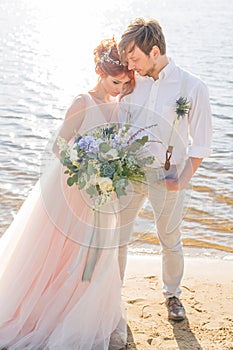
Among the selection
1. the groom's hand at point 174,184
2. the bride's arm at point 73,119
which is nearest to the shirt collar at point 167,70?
the bride's arm at point 73,119

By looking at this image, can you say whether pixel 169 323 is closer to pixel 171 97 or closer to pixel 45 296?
pixel 45 296

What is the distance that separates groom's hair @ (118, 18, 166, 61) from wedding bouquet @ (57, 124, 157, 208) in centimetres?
45

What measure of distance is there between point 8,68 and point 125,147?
36.0ft

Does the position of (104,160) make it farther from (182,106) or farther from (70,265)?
(70,265)

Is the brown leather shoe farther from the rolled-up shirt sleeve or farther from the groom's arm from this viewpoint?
the rolled-up shirt sleeve

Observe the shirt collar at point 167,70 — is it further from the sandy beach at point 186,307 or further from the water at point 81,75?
the sandy beach at point 186,307

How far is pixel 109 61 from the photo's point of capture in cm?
412

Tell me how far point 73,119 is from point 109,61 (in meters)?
0.39

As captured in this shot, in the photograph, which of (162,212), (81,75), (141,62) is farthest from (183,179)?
(81,75)

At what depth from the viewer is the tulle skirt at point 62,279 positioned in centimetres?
415

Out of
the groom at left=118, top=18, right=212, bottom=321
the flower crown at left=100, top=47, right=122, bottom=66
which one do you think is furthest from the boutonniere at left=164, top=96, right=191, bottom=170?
the flower crown at left=100, top=47, right=122, bottom=66

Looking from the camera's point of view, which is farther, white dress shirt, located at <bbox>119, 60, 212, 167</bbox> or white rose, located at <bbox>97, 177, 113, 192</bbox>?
white dress shirt, located at <bbox>119, 60, 212, 167</bbox>

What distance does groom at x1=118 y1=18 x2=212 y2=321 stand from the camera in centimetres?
406

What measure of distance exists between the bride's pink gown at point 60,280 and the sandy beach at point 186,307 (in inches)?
11.6
